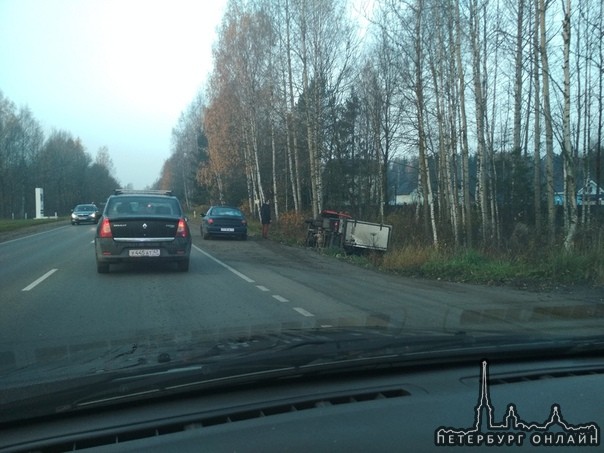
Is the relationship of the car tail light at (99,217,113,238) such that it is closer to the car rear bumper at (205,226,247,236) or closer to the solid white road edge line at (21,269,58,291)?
the solid white road edge line at (21,269,58,291)

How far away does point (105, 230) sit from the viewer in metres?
13.1

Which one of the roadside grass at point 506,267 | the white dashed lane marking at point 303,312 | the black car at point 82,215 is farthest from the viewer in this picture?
the black car at point 82,215

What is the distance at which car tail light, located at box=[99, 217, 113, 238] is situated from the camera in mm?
13055

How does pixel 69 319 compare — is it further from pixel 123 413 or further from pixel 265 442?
pixel 265 442

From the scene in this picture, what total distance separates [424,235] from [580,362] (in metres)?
19.9

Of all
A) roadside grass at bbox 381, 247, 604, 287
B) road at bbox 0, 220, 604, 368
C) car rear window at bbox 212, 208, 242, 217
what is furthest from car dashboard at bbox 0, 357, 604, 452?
car rear window at bbox 212, 208, 242, 217

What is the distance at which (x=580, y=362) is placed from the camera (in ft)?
12.2

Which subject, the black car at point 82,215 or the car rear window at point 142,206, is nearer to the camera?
the car rear window at point 142,206

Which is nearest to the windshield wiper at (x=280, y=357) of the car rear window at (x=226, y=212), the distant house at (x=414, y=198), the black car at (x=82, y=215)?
the car rear window at (x=226, y=212)

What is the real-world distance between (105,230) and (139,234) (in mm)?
722

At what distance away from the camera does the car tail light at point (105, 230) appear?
13055 millimetres

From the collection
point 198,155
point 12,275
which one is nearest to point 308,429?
point 12,275

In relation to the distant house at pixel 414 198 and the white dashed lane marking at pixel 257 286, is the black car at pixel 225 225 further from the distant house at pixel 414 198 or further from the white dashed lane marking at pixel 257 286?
the distant house at pixel 414 198

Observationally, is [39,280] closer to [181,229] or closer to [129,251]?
[129,251]
